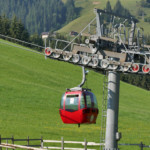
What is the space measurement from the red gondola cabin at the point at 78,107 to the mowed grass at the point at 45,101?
19.2 meters

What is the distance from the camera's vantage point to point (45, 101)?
217 feet

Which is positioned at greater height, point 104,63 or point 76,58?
point 76,58

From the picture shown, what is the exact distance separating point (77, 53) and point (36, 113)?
109 feet

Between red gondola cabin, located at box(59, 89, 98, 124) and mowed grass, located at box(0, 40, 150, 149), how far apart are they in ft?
63.1

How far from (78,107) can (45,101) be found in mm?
40187

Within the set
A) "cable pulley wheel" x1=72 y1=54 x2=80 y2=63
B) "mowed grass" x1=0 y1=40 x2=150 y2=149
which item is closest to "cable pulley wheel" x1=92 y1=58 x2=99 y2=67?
"cable pulley wheel" x1=72 y1=54 x2=80 y2=63

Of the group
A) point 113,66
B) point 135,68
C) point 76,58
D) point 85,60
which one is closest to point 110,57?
point 113,66

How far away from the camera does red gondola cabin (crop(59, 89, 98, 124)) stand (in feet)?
86.1

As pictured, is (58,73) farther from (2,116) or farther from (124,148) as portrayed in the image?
(124,148)

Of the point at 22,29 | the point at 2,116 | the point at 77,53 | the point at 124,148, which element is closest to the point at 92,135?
the point at 124,148

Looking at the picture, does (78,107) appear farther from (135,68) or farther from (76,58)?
(135,68)

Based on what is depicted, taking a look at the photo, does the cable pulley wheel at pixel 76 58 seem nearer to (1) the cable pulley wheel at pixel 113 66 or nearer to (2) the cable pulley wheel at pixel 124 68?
(1) the cable pulley wheel at pixel 113 66

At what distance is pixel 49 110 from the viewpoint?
205ft

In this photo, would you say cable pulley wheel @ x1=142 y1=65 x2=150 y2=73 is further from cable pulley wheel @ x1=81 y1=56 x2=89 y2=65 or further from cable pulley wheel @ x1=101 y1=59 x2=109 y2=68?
cable pulley wheel @ x1=81 y1=56 x2=89 y2=65
